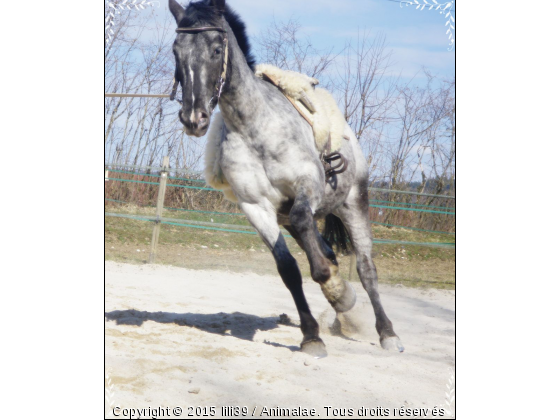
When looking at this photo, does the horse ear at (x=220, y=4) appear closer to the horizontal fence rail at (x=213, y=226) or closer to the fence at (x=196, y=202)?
the fence at (x=196, y=202)

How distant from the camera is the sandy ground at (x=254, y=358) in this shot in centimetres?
233

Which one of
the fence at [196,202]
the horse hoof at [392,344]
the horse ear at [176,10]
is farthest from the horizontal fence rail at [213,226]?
the horse ear at [176,10]

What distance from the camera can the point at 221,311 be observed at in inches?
179

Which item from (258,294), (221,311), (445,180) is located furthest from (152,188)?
(445,180)

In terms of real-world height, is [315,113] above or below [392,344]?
above

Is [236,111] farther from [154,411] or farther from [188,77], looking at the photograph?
[154,411]

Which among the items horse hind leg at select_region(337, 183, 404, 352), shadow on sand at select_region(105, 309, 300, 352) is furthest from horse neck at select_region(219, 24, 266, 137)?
shadow on sand at select_region(105, 309, 300, 352)

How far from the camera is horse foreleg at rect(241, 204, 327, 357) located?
3117 mm

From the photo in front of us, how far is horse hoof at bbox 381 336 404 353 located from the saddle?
48.1 inches

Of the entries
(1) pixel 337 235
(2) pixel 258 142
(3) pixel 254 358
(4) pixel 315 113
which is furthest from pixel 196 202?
(3) pixel 254 358

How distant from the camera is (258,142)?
322 centimetres

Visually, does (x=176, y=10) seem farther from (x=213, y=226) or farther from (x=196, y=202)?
(x=196, y=202)

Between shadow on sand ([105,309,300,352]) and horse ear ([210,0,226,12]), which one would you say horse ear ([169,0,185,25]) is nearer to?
horse ear ([210,0,226,12])

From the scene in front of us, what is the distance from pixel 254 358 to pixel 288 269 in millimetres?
575
